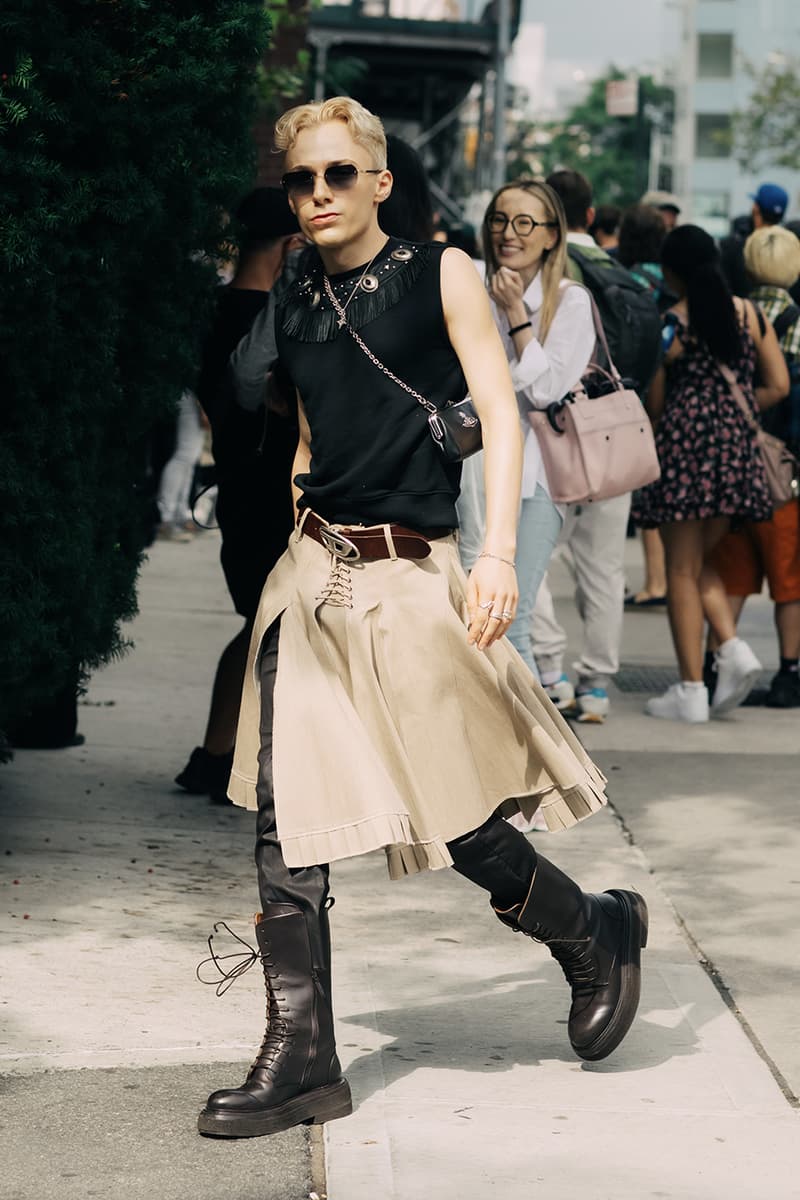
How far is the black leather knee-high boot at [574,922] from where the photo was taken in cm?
388

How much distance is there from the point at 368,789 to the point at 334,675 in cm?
27

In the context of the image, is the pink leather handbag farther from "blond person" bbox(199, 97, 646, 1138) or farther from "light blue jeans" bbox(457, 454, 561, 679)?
"blond person" bbox(199, 97, 646, 1138)

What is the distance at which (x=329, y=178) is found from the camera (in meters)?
3.80

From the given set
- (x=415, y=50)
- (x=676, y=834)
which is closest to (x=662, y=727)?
(x=676, y=834)

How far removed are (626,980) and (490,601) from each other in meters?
0.92

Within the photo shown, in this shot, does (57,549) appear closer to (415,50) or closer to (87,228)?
(87,228)

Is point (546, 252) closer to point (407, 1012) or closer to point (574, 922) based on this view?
point (407, 1012)

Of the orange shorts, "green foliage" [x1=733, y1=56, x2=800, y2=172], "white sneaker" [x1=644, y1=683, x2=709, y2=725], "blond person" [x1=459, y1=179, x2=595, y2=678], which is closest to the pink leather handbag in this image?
"blond person" [x1=459, y1=179, x2=595, y2=678]

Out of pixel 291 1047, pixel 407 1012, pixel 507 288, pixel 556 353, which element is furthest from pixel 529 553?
pixel 291 1047

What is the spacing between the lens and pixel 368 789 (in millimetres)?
3648

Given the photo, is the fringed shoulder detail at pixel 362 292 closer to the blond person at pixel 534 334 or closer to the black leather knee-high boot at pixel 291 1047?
the black leather knee-high boot at pixel 291 1047

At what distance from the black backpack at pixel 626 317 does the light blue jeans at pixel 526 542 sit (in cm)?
83

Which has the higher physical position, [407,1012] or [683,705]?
[407,1012]

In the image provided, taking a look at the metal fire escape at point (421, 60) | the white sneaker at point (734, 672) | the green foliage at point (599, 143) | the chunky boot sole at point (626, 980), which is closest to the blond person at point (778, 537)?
the white sneaker at point (734, 672)
